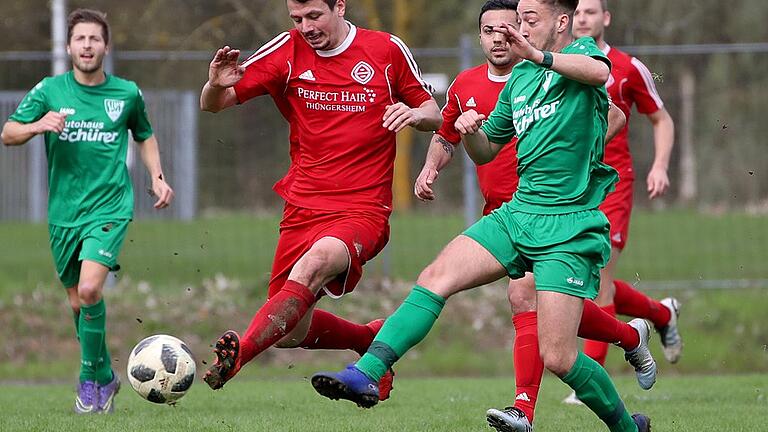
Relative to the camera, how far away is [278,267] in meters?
6.69

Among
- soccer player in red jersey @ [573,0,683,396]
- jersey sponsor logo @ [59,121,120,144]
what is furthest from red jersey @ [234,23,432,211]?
jersey sponsor logo @ [59,121,120,144]

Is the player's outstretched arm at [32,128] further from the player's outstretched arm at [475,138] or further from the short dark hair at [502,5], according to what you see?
the player's outstretched arm at [475,138]

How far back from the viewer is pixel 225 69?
635 cm

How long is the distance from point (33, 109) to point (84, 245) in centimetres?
99

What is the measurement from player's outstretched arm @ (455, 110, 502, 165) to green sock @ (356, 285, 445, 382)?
751mm

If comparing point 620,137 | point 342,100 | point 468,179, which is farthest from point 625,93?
Answer: point 468,179

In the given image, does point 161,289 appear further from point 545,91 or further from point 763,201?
point 545,91

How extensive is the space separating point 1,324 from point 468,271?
322 inches

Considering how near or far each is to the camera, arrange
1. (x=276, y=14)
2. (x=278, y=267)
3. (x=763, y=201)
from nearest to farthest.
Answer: (x=278, y=267)
(x=763, y=201)
(x=276, y=14)

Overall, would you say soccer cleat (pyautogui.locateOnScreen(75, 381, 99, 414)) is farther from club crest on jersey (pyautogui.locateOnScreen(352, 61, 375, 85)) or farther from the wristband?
the wristband

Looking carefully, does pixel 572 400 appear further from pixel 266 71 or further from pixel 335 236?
pixel 266 71

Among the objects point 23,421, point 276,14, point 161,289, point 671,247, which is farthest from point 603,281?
point 276,14

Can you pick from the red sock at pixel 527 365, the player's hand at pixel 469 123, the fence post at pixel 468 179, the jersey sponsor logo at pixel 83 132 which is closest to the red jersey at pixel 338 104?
the red sock at pixel 527 365

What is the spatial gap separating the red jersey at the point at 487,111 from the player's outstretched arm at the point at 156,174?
1.96 metres
